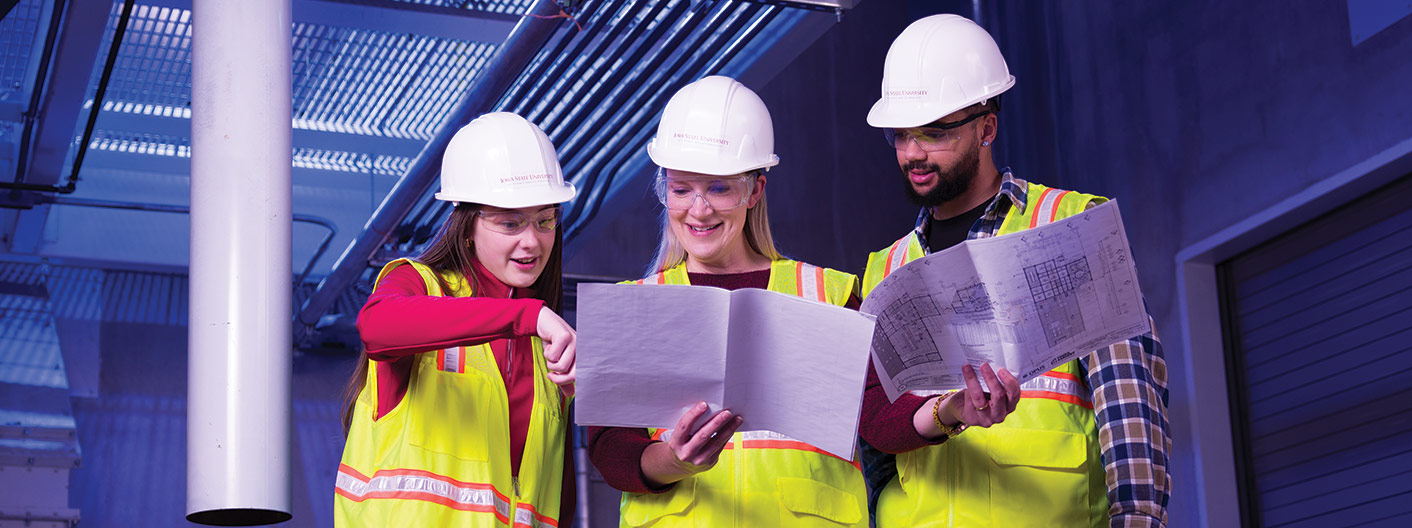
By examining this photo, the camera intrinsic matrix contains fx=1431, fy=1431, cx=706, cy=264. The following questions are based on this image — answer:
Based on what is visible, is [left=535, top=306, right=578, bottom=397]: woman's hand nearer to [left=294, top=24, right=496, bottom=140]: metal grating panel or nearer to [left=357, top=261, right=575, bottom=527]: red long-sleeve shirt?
[left=357, top=261, right=575, bottom=527]: red long-sleeve shirt

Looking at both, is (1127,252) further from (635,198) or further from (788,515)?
(635,198)

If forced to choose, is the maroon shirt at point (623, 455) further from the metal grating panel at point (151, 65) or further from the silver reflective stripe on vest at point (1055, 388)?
the metal grating panel at point (151, 65)

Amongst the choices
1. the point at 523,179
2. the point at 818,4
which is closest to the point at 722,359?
the point at 523,179

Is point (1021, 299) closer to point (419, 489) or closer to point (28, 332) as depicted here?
point (419, 489)

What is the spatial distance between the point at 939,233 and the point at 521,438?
91cm

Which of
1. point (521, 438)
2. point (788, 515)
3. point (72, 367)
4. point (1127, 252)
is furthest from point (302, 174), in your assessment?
point (1127, 252)

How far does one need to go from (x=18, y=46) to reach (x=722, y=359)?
11.7ft

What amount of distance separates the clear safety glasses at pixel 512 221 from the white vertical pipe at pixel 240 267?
435 mm

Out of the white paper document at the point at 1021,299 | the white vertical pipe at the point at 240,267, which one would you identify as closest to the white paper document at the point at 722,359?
the white paper document at the point at 1021,299

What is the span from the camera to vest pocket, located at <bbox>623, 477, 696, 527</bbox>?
99.3 inches

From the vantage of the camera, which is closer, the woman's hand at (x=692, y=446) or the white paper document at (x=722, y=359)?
the white paper document at (x=722, y=359)

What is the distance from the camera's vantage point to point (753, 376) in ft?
7.23

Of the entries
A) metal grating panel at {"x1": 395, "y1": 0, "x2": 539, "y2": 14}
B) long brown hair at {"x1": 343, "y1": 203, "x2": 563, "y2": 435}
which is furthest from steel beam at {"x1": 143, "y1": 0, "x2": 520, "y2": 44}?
long brown hair at {"x1": 343, "y1": 203, "x2": 563, "y2": 435}

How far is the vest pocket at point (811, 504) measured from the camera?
250 centimetres
